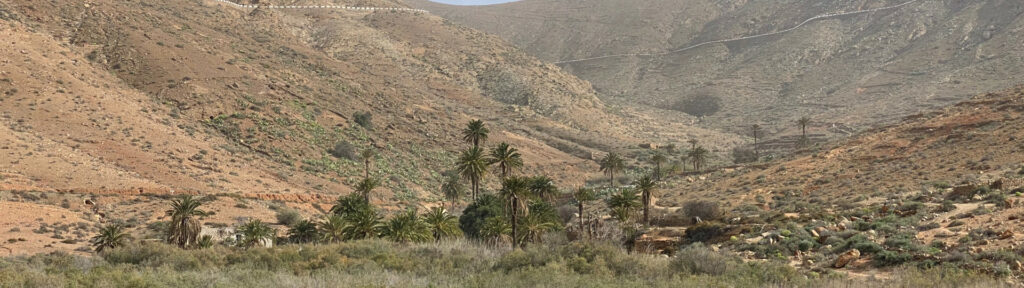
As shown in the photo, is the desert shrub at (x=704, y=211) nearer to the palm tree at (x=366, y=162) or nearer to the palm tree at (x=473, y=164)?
the palm tree at (x=473, y=164)

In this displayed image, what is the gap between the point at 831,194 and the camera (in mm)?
38000

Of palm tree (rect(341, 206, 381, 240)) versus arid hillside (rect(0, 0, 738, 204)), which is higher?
arid hillside (rect(0, 0, 738, 204))

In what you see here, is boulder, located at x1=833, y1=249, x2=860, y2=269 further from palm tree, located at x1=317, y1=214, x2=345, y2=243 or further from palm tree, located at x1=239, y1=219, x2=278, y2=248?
palm tree, located at x1=239, y1=219, x2=278, y2=248

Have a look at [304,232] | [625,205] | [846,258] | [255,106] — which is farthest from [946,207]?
[255,106]

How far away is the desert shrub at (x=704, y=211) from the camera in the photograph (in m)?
37.7

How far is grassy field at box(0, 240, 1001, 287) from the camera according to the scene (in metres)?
15.6

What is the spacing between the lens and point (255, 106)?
6312cm

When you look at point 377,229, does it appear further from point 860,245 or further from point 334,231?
point 860,245

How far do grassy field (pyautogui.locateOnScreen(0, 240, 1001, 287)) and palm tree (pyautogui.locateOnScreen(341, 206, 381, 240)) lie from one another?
7.26 m

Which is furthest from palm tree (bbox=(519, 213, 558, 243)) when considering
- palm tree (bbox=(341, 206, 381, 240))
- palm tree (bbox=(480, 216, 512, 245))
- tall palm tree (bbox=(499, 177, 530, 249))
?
palm tree (bbox=(341, 206, 381, 240))

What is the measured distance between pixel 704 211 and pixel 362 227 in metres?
19.0

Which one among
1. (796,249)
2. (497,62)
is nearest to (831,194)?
(796,249)

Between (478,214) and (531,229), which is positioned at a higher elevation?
(478,214)

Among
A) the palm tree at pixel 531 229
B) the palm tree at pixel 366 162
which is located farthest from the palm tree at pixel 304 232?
the palm tree at pixel 366 162
